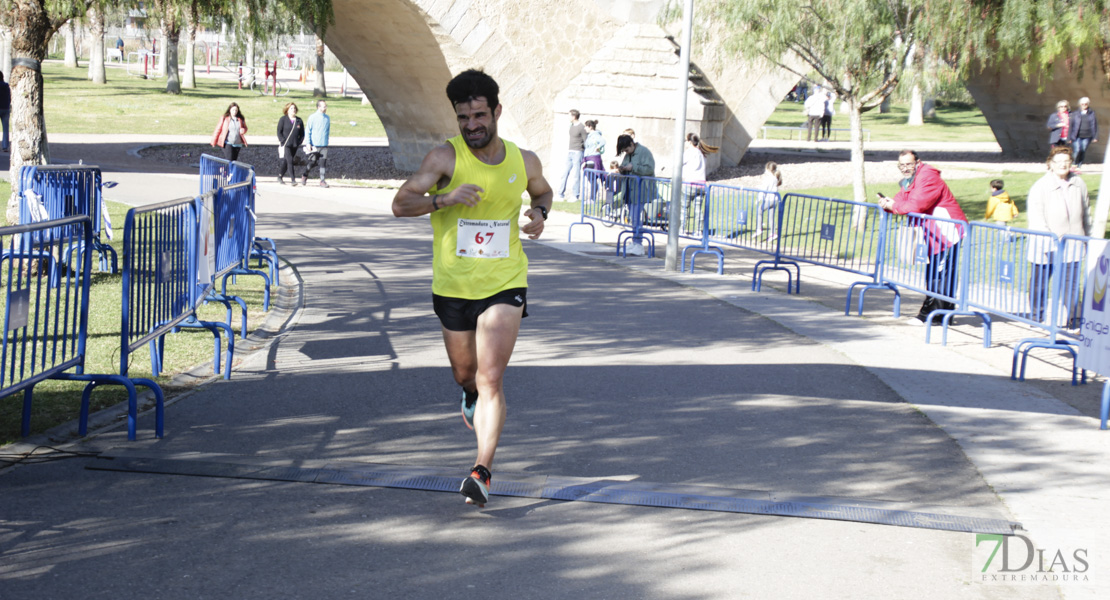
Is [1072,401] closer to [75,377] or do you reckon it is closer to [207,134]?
[75,377]

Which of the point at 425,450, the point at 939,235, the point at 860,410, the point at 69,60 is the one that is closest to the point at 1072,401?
the point at 860,410

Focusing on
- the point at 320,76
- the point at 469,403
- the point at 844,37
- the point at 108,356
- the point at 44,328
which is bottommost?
the point at 108,356

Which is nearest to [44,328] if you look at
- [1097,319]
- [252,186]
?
[252,186]

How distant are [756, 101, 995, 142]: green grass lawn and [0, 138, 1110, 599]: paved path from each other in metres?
35.4

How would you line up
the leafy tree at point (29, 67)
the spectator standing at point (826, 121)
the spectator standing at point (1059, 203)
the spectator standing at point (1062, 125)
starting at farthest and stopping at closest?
the spectator standing at point (826, 121) < the spectator standing at point (1062, 125) < the leafy tree at point (29, 67) < the spectator standing at point (1059, 203)

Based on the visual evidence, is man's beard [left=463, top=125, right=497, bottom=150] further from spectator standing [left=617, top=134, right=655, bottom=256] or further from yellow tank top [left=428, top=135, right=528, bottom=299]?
spectator standing [left=617, top=134, right=655, bottom=256]

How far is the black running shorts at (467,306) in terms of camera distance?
17.3ft

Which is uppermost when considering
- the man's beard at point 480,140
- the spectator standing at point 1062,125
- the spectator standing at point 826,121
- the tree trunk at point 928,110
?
the tree trunk at point 928,110

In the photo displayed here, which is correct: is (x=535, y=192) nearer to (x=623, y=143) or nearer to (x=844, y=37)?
(x=623, y=143)

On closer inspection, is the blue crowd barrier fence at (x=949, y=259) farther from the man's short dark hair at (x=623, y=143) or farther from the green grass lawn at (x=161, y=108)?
the green grass lawn at (x=161, y=108)

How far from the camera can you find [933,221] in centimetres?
1095

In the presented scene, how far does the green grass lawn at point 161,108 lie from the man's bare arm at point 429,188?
105 ft

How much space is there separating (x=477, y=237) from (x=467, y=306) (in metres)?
0.33

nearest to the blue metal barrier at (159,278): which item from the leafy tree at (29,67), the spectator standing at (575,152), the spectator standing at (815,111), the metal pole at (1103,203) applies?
the leafy tree at (29,67)
